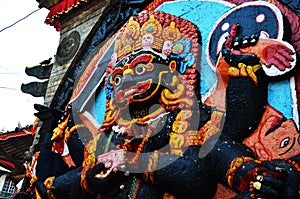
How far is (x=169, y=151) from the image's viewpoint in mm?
3289

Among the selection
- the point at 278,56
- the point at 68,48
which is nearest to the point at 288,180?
the point at 278,56

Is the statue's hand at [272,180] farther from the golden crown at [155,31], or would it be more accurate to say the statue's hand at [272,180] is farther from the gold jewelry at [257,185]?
the golden crown at [155,31]

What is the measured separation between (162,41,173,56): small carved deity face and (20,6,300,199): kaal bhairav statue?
0.05ft

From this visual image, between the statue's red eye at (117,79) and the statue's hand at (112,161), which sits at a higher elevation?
the statue's red eye at (117,79)

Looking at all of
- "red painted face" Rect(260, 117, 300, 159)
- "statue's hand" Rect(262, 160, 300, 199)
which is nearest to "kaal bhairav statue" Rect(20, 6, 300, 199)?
"statue's hand" Rect(262, 160, 300, 199)

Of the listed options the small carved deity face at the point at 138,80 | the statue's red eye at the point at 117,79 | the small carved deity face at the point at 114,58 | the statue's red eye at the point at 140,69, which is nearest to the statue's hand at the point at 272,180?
the small carved deity face at the point at 138,80

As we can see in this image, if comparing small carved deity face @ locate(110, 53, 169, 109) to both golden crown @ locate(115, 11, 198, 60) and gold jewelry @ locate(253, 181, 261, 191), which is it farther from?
gold jewelry @ locate(253, 181, 261, 191)

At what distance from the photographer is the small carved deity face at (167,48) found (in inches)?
153

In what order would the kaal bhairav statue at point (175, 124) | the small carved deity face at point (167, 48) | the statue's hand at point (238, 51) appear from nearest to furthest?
the kaal bhairav statue at point (175, 124) < the statue's hand at point (238, 51) < the small carved deity face at point (167, 48)

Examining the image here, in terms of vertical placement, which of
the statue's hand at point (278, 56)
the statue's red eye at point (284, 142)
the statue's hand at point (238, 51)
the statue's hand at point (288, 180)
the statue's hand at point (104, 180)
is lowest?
the statue's hand at point (288, 180)

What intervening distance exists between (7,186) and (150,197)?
14814mm

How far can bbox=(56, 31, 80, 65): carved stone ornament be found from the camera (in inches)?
215

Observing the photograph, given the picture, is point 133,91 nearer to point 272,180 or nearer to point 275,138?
point 275,138

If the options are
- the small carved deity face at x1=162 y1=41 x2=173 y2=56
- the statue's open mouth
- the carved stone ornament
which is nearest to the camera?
the statue's open mouth
